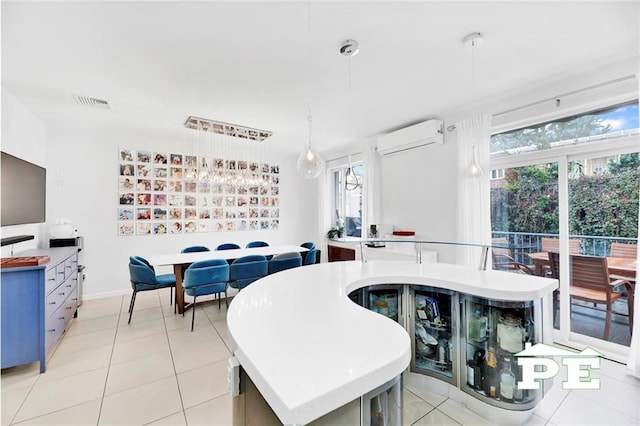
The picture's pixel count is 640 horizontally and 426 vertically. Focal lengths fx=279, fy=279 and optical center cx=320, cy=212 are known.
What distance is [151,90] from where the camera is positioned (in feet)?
9.96

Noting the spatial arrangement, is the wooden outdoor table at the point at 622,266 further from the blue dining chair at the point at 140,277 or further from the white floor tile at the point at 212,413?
the blue dining chair at the point at 140,277

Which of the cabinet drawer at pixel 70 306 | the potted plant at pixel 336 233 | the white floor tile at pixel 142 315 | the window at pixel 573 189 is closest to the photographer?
the window at pixel 573 189

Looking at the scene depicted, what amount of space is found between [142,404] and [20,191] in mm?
2699

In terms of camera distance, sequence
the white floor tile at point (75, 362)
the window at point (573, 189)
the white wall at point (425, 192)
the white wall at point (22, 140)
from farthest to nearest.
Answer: the white wall at point (425, 192), the white wall at point (22, 140), the window at point (573, 189), the white floor tile at point (75, 362)

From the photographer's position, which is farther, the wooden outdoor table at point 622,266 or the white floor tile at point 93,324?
the white floor tile at point 93,324

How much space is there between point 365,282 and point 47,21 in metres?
2.85

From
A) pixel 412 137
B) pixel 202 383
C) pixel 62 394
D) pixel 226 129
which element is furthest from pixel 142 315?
pixel 412 137

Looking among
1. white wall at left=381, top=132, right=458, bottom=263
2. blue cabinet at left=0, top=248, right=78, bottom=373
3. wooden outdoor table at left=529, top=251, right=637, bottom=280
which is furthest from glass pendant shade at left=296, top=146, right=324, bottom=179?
wooden outdoor table at left=529, top=251, right=637, bottom=280

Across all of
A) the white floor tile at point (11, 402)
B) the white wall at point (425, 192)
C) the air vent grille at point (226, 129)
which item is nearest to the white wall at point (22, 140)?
the white floor tile at point (11, 402)

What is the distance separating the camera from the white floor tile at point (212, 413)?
71.7 inches

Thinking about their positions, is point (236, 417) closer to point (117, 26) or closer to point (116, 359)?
point (116, 359)

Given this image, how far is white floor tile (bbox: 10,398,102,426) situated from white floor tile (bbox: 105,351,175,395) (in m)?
0.17

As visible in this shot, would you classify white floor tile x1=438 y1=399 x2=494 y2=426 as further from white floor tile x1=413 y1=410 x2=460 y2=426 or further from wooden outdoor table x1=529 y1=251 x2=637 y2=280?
wooden outdoor table x1=529 y1=251 x2=637 y2=280

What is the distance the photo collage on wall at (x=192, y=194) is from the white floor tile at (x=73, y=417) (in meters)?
3.25
